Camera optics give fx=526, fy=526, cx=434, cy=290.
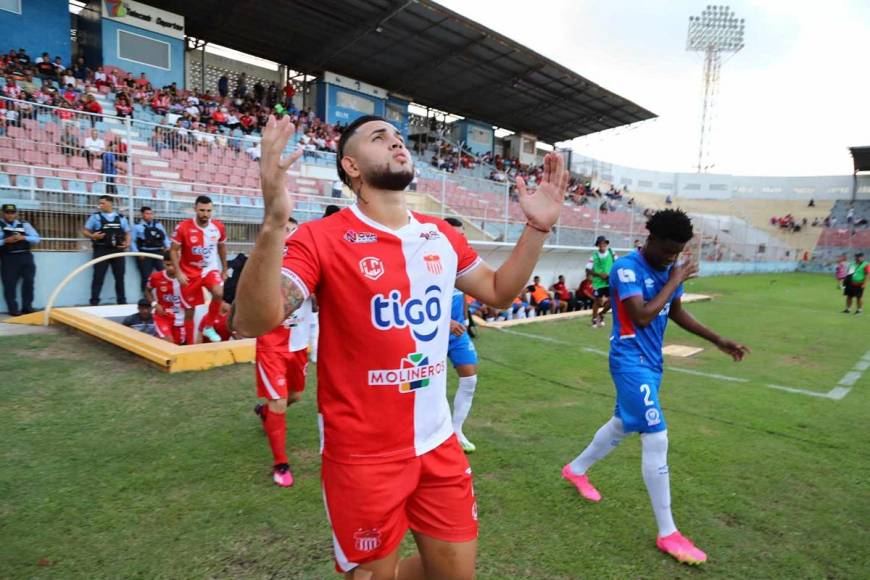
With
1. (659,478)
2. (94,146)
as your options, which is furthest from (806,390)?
(94,146)

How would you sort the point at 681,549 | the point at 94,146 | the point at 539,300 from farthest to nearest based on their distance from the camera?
the point at 539,300
the point at 94,146
the point at 681,549

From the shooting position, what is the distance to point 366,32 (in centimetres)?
2541

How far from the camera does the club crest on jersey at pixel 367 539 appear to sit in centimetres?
197

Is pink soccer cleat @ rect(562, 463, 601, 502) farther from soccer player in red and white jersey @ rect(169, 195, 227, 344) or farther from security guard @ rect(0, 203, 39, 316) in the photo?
security guard @ rect(0, 203, 39, 316)

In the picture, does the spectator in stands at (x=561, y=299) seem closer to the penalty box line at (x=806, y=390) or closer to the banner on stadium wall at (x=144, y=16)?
the penalty box line at (x=806, y=390)

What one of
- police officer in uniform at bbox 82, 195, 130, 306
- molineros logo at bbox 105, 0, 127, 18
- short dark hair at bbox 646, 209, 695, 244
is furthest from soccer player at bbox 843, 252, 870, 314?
molineros logo at bbox 105, 0, 127, 18

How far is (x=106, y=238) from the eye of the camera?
10.3m

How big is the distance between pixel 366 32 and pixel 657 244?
Answer: 83.4ft

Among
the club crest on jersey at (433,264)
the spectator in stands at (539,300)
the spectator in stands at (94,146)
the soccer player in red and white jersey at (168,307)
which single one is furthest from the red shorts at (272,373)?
the spectator in stands at (539,300)

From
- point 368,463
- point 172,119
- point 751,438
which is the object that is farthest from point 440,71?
point 368,463

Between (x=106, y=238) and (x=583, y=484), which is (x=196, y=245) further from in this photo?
(x=583, y=484)

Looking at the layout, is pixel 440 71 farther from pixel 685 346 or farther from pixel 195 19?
pixel 685 346

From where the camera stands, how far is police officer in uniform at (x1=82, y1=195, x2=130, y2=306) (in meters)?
10.2

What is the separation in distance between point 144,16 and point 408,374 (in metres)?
26.8
